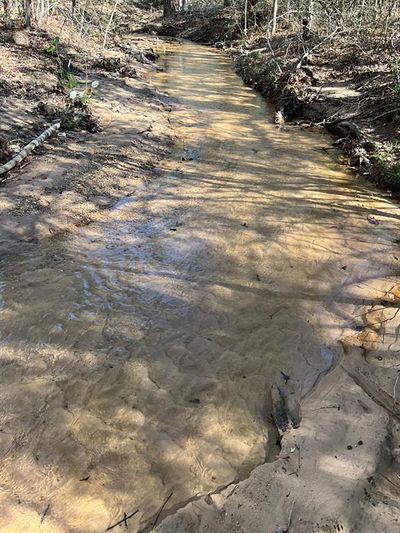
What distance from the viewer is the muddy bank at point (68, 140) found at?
6398 mm

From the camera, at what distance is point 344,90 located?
10.9 m

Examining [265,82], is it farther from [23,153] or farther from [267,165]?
[23,153]

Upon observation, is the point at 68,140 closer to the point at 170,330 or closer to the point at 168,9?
the point at 170,330

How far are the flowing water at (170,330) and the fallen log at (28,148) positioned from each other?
78.4 inches

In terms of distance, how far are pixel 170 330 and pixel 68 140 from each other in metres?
5.69

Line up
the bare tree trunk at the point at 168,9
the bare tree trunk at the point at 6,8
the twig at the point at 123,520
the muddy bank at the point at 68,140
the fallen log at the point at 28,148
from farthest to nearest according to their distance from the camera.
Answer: the bare tree trunk at the point at 168,9
the bare tree trunk at the point at 6,8
the fallen log at the point at 28,148
the muddy bank at the point at 68,140
the twig at the point at 123,520

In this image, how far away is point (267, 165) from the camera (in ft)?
27.5

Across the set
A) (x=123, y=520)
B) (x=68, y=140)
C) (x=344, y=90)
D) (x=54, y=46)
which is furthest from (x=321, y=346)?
(x=54, y=46)

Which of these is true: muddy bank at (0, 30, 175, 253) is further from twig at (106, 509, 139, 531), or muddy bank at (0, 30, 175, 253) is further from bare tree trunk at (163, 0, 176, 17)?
bare tree trunk at (163, 0, 176, 17)

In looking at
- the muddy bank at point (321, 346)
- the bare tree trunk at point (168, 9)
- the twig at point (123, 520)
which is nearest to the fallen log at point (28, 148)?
the muddy bank at point (321, 346)

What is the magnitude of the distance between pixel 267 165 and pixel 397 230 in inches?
117

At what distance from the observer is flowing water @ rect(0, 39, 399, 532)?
122 inches

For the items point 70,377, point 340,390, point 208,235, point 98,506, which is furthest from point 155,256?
point 98,506

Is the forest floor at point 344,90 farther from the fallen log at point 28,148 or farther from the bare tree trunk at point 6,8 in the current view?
the bare tree trunk at point 6,8
